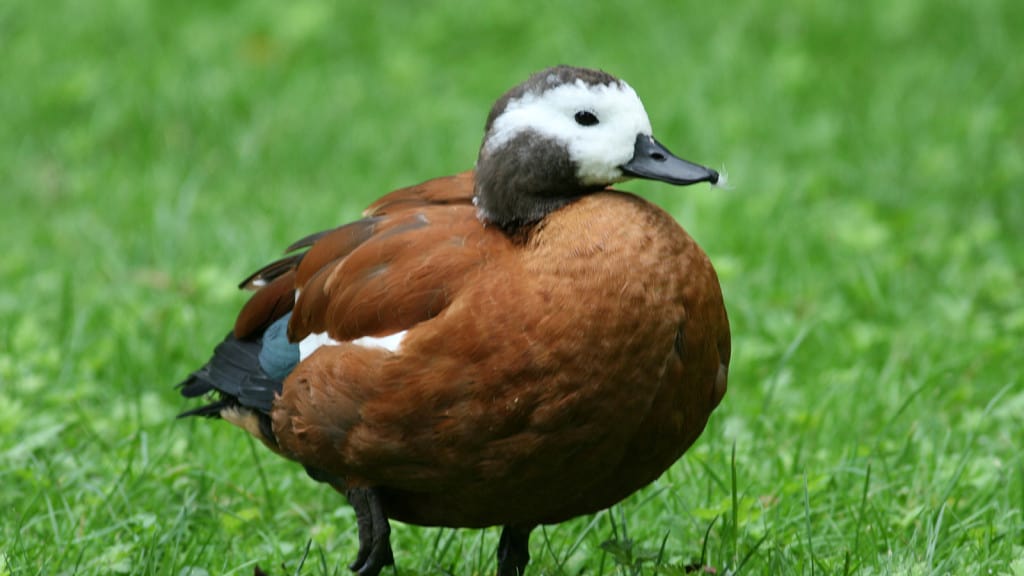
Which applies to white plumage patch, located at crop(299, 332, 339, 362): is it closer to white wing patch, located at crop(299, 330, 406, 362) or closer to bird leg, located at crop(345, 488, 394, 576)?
white wing patch, located at crop(299, 330, 406, 362)

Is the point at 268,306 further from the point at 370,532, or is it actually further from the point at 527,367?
the point at 527,367

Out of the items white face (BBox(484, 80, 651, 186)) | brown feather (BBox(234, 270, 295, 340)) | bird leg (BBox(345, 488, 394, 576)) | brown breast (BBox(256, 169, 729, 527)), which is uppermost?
white face (BBox(484, 80, 651, 186))

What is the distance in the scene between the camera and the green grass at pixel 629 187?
13.1 feet

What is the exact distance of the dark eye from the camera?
324 centimetres

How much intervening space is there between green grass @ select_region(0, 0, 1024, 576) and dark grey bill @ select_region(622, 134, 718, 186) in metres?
0.86

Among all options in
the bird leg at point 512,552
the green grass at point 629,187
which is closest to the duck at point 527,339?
the bird leg at point 512,552

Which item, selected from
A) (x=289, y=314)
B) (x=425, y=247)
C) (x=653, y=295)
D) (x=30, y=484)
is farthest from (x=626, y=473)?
(x=30, y=484)

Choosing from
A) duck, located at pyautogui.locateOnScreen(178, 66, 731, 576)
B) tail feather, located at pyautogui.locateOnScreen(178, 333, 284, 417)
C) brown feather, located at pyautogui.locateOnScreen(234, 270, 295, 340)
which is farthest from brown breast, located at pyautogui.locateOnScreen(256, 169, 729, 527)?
brown feather, located at pyautogui.locateOnScreen(234, 270, 295, 340)

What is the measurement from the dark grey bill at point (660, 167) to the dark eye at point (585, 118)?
110mm

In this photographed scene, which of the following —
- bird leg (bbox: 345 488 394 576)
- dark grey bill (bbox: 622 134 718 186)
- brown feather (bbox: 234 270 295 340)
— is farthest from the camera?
brown feather (bbox: 234 270 295 340)

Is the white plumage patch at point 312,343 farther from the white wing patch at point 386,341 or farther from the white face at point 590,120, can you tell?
the white face at point 590,120

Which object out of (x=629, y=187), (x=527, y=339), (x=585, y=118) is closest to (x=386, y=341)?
(x=527, y=339)

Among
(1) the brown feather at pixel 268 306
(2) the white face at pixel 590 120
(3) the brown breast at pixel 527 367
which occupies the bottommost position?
(3) the brown breast at pixel 527 367

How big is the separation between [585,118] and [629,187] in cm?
356
